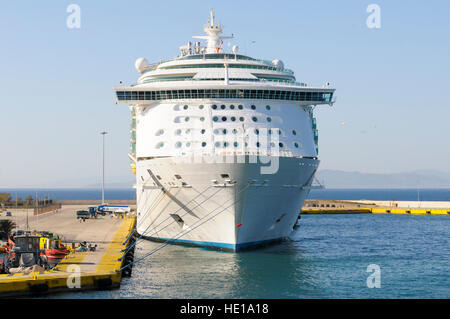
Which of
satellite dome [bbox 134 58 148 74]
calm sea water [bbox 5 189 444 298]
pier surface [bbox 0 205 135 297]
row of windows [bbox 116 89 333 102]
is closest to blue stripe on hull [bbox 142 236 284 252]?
calm sea water [bbox 5 189 444 298]

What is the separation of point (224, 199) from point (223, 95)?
6150 mm

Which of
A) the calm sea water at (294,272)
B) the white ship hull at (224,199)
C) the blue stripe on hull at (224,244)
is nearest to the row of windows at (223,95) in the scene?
the white ship hull at (224,199)

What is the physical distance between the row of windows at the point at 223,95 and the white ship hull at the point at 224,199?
13.1 ft

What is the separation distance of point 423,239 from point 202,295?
25.7 meters

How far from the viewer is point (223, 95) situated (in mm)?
30406

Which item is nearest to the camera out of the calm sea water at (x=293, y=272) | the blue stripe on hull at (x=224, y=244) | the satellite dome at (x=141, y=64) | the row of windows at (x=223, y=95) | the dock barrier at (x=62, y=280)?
the dock barrier at (x=62, y=280)

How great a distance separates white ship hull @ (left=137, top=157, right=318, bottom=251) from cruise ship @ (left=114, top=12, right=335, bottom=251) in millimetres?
53

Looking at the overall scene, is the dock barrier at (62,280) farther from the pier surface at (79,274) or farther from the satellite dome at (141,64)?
the satellite dome at (141,64)

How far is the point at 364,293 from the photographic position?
2247 cm

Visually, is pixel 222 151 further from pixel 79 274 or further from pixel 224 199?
pixel 79 274

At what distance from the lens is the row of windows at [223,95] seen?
30.4 metres

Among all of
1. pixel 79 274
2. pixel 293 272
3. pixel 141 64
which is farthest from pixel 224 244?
pixel 141 64
